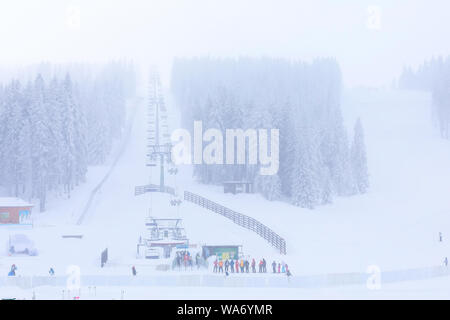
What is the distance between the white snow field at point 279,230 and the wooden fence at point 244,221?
532 mm

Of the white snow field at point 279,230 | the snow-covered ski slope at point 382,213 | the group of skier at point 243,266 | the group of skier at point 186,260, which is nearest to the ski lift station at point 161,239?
the white snow field at point 279,230

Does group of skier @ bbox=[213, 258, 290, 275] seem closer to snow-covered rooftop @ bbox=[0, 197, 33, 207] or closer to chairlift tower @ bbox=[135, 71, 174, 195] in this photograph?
snow-covered rooftop @ bbox=[0, 197, 33, 207]

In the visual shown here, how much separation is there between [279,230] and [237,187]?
1930 centimetres

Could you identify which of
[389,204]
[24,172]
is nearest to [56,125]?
[24,172]

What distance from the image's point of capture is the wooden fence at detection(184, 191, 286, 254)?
4109 cm

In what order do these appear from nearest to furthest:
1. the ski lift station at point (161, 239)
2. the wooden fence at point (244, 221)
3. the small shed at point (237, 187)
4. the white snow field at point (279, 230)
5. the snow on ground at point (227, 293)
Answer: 1. the snow on ground at point (227, 293)
2. the white snow field at point (279, 230)
3. the ski lift station at point (161, 239)
4. the wooden fence at point (244, 221)
5. the small shed at point (237, 187)

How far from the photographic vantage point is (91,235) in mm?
41844

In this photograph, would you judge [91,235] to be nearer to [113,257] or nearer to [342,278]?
[113,257]

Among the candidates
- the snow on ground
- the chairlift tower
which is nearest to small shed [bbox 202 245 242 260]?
the snow on ground

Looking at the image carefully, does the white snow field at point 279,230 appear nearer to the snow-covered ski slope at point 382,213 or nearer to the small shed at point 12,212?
the snow-covered ski slope at point 382,213

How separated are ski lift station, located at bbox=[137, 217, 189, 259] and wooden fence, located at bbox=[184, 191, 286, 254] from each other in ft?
13.6

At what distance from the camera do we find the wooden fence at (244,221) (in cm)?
4109

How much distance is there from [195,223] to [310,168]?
19019mm

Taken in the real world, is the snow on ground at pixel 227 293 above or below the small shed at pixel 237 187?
below
